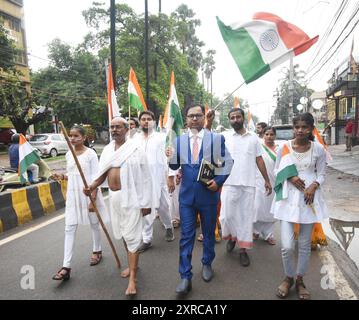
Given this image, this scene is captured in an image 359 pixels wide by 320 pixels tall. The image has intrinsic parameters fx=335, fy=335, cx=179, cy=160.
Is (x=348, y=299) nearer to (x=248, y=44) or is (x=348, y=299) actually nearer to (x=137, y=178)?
(x=137, y=178)

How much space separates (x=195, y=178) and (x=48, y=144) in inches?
713

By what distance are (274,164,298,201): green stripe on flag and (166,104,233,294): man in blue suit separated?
1.70ft

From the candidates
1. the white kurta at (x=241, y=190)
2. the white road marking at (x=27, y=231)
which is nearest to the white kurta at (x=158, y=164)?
the white kurta at (x=241, y=190)

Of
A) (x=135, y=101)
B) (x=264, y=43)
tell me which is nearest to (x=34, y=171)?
(x=135, y=101)

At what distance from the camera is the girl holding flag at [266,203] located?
464 centimetres

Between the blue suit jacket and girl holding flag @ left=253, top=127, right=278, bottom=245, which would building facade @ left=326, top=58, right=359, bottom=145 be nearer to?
girl holding flag @ left=253, top=127, right=278, bottom=245

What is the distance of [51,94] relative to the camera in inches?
1171

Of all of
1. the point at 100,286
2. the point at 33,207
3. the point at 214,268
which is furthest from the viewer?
the point at 33,207

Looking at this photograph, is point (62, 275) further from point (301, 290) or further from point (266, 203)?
point (266, 203)

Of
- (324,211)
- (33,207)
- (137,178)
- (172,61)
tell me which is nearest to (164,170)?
(137,178)

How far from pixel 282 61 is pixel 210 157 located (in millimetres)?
1595

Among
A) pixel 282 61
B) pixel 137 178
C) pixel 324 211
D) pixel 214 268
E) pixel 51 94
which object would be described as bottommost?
pixel 214 268

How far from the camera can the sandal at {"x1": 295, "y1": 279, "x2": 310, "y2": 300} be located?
10.1 feet
